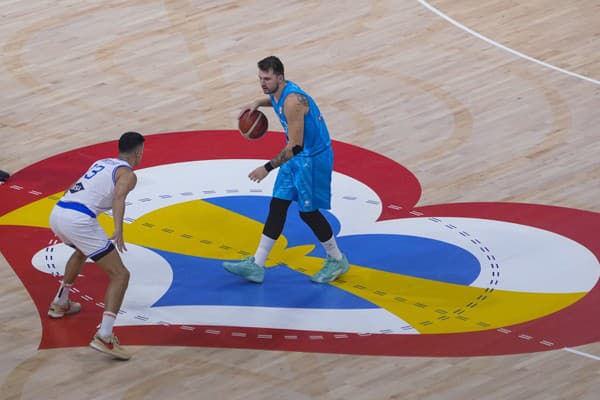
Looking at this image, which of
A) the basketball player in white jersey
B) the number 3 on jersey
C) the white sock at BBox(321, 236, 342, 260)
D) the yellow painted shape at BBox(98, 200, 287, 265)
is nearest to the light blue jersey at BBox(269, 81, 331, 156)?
the white sock at BBox(321, 236, 342, 260)

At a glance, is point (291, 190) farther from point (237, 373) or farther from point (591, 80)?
point (591, 80)

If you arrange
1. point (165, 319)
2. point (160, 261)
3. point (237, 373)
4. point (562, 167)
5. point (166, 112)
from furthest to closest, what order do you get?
point (166, 112), point (562, 167), point (160, 261), point (165, 319), point (237, 373)

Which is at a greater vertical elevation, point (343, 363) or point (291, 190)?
point (291, 190)

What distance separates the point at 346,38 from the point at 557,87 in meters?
2.76

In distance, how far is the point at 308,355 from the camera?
9375 millimetres

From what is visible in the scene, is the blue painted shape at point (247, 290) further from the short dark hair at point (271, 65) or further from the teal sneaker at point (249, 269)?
the short dark hair at point (271, 65)

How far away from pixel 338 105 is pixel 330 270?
12.9ft

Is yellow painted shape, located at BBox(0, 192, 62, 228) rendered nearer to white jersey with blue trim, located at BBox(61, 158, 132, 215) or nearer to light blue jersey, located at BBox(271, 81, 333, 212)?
white jersey with blue trim, located at BBox(61, 158, 132, 215)

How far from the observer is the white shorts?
9125mm

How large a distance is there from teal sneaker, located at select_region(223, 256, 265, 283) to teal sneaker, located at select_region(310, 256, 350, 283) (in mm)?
454

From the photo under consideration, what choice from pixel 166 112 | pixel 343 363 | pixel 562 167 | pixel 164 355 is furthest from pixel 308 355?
pixel 166 112

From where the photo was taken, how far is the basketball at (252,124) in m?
10.5

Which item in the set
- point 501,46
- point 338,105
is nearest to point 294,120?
point 338,105

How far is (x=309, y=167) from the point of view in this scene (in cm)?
1017
